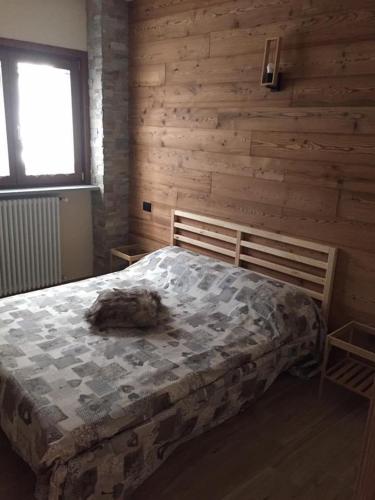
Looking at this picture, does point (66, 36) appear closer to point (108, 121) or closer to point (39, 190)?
point (108, 121)

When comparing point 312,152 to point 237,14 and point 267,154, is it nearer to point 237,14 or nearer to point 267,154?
point 267,154

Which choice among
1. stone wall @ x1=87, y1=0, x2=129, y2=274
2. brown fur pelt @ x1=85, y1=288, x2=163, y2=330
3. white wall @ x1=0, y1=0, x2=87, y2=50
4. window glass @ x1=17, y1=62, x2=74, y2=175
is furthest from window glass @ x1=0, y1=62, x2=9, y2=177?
brown fur pelt @ x1=85, y1=288, x2=163, y2=330

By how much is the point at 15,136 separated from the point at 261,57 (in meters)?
2.21

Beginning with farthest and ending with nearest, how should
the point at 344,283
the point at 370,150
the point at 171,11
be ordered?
the point at 171,11, the point at 344,283, the point at 370,150

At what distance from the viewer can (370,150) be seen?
2436mm

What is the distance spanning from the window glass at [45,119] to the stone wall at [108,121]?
0.79 ft

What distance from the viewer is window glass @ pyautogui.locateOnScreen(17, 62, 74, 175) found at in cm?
368

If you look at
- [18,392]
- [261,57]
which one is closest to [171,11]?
[261,57]

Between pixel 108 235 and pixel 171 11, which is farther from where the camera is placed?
pixel 108 235

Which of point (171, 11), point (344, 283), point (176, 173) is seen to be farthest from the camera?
point (176, 173)

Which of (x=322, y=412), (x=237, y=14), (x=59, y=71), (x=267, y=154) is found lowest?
(x=322, y=412)

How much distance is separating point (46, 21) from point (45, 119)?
0.82 m

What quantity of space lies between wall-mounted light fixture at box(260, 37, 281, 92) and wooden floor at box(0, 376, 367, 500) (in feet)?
6.66

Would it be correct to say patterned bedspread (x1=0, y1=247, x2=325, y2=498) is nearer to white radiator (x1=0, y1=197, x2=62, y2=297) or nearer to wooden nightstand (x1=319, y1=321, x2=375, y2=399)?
wooden nightstand (x1=319, y1=321, x2=375, y2=399)
